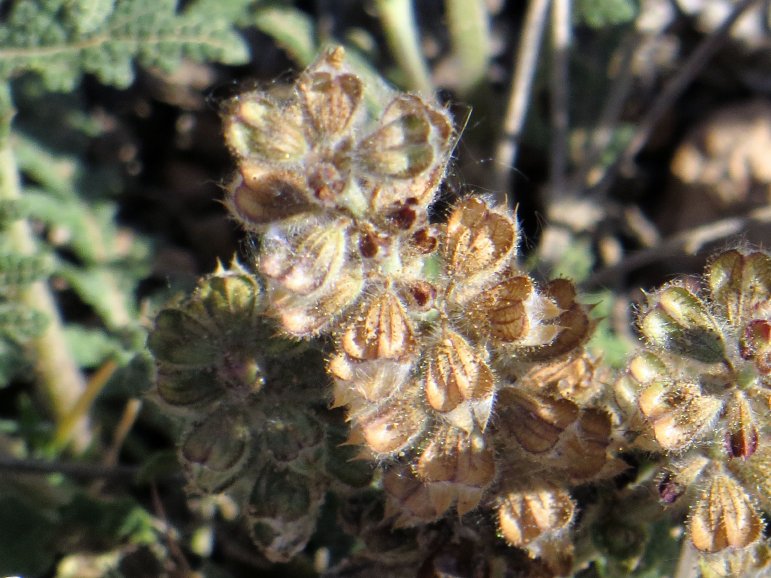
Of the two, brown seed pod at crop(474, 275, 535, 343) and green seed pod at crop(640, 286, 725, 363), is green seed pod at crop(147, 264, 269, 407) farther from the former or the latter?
green seed pod at crop(640, 286, 725, 363)

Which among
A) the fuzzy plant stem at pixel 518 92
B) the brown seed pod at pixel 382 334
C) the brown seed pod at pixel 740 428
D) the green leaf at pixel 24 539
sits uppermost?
the brown seed pod at pixel 382 334

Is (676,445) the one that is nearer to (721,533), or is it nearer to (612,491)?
(721,533)

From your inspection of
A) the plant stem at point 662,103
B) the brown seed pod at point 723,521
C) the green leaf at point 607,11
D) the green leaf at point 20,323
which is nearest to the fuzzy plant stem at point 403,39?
the green leaf at point 607,11

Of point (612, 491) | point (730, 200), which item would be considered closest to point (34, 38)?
point (612, 491)

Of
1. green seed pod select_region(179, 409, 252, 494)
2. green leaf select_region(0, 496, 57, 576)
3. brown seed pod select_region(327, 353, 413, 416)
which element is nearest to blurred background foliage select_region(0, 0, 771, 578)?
green leaf select_region(0, 496, 57, 576)

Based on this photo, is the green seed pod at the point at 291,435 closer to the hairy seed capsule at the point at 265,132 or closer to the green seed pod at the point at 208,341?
the green seed pod at the point at 208,341
